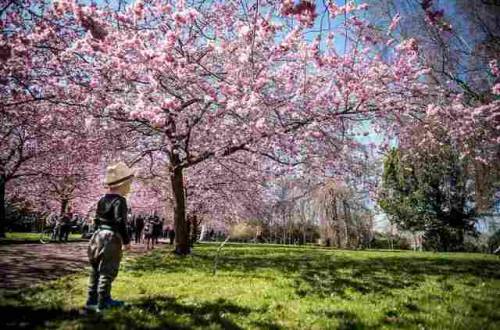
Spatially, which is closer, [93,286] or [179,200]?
[93,286]

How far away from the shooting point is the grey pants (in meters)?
4.69

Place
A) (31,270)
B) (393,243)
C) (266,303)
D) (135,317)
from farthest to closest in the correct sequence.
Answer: (393,243) → (31,270) → (266,303) → (135,317)

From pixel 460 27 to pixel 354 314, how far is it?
13034 millimetres

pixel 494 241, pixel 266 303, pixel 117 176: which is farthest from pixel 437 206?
pixel 117 176

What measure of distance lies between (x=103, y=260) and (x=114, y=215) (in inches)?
22.9

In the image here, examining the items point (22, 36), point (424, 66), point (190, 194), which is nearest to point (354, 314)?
point (424, 66)

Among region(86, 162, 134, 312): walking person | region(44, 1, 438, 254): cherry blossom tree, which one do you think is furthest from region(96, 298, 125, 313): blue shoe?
region(44, 1, 438, 254): cherry blossom tree

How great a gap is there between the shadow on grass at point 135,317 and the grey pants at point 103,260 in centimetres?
28

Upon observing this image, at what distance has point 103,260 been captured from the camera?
15.4 feet

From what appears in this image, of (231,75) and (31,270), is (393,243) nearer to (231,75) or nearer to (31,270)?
(231,75)

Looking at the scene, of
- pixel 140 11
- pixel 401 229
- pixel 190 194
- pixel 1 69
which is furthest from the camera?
pixel 401 229

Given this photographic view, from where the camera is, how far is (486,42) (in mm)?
12883

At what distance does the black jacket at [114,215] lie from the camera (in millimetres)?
4793

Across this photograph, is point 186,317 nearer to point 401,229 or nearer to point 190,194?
point 190,194
